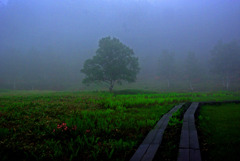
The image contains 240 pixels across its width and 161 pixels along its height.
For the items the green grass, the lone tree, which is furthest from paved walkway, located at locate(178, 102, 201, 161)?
the lone tree

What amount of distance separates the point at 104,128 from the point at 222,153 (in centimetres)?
343

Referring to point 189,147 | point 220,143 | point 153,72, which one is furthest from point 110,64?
point 153,72

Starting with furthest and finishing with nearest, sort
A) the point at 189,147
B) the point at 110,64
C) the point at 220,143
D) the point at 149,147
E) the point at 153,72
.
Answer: the point at 153,72 < the point at 110,64 < the point at 220,143 < the point at 149,147 < the point at 189,147

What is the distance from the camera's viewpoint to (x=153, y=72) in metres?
82.4

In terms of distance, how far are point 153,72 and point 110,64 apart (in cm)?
5832

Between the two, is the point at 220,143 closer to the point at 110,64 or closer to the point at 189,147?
the point at 189,147

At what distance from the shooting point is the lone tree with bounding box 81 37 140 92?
→ 1096 inches

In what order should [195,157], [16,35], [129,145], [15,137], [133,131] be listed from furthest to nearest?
[16,35] → [133,131] → [15,137] → [129,145] → [195,157]

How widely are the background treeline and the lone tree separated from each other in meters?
19.2

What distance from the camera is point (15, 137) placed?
436cm

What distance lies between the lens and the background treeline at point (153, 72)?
4281 cm

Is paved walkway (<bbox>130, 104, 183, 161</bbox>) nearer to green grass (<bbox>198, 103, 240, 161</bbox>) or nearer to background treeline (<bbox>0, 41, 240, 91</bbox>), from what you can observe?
green grass (<bbox>198, 103, 240, 161</bbox>)

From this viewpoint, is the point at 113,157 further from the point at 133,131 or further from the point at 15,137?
the point at 15,137

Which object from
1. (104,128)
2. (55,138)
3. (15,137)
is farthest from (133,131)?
(15,137)
